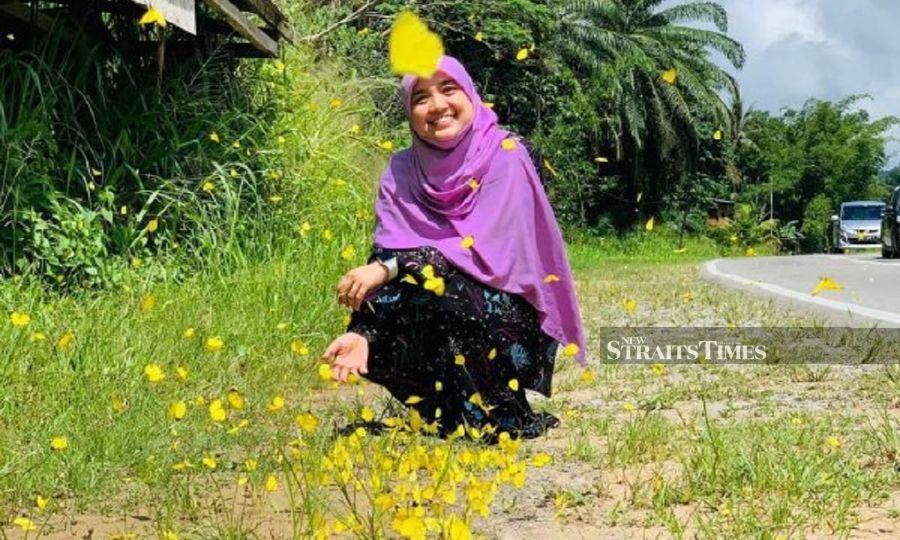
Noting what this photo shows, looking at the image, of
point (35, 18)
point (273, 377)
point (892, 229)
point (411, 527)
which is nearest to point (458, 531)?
point (411, 527)

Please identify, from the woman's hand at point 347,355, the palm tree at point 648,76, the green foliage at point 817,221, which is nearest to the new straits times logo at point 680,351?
the woman's hand at point 347,355

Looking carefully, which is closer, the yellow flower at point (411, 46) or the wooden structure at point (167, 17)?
the yellow flower at point (411, 46)

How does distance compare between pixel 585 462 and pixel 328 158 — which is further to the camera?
pixel 328 158

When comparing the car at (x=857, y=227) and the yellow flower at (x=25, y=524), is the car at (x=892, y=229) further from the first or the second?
the yellow flower at (x=25, y=524)

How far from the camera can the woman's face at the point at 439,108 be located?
305cm

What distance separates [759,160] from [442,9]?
2851cm

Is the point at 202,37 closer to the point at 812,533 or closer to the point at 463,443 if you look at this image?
the point at 463,443

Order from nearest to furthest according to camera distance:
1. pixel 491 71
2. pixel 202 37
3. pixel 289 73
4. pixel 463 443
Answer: pixel 463 443 → pixel 202 37 → pixel 289 73 → pixel 491 71

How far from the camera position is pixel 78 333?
421 centimetres

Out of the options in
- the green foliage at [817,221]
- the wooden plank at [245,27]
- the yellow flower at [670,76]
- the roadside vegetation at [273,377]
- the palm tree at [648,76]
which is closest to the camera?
the roadside vegetation at [273,377]

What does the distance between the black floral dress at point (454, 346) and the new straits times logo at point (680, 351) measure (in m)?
1.60

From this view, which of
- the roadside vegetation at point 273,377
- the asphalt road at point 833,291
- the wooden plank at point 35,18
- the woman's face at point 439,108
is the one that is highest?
the wooden plank at point 35,18

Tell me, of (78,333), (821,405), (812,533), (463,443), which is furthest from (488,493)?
(78,333)

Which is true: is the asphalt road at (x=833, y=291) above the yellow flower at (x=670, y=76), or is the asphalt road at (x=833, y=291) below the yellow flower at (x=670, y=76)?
below
